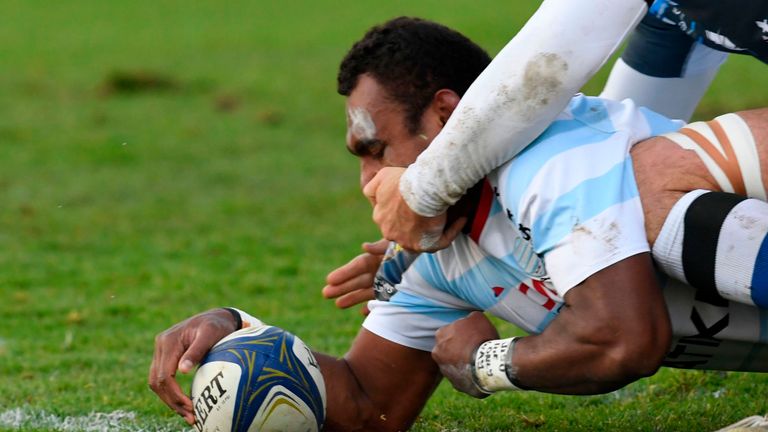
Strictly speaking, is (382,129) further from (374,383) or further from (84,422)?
(84,422)

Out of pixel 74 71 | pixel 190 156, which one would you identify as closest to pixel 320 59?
pixel 74 71

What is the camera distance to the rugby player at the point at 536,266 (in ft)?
12.4

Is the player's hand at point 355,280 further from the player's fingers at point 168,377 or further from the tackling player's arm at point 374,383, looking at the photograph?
the player's fingers at point 168,377

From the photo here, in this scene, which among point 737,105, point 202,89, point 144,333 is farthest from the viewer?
point 202,89

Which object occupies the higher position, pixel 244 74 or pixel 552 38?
pixel 552 38

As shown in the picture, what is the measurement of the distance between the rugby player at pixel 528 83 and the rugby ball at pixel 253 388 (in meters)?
0.65

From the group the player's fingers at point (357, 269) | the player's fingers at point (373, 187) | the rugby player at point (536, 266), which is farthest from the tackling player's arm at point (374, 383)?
the player's fingers at point (373, 187)

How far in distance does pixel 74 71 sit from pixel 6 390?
521 inches

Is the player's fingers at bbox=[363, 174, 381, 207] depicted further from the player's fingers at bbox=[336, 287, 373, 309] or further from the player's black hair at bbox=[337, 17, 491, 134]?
the player's fingers at bbox=[336, 287, 373, 309]

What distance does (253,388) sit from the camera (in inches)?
169

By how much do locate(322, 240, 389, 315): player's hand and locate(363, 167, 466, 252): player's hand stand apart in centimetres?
79

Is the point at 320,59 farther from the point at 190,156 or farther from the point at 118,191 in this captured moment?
the point at 118,191

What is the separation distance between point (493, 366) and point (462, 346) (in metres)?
0.22

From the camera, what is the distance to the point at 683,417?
16.4 feet
